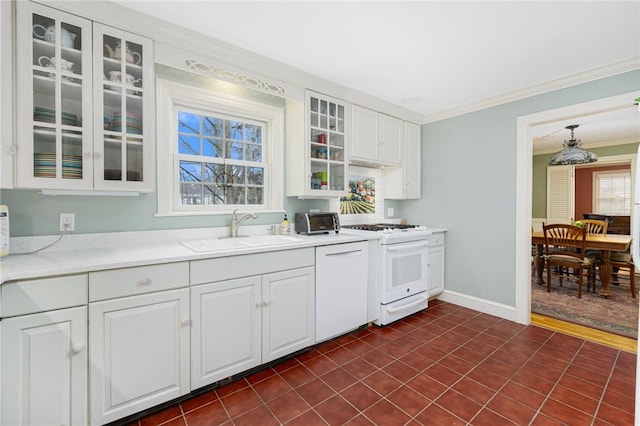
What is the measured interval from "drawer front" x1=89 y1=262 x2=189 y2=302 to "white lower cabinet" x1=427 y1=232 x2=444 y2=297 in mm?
2671

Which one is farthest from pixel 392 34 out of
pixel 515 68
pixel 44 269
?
pixel 44 269

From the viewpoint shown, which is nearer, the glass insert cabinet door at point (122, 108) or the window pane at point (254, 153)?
the glass insert cabinet door at point (122, 108)

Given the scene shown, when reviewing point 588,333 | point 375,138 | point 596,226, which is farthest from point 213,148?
point 596,226

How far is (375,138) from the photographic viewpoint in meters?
3.27

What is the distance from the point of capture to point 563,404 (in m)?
1.72

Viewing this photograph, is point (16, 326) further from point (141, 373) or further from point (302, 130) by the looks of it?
point (302, 130)

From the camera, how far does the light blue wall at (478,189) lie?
2.97 metres

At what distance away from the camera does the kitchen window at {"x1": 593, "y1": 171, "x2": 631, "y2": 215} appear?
586 centimetres

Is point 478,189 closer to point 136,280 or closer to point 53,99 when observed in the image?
point 136,280

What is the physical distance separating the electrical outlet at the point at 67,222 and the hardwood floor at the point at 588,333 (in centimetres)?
406

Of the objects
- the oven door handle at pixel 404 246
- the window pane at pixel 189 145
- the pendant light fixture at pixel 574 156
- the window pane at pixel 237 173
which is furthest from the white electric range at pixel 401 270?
the pendant light fixture at pixel 574 156

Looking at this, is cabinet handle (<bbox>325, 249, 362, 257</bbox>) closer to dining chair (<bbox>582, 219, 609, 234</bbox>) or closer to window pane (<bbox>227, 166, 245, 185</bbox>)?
window pane (<bbox>227, 166, 245, 185</bbox>)

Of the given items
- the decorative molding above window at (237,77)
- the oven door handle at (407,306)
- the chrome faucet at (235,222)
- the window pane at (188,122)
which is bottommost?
the oven door handle at (407,306)

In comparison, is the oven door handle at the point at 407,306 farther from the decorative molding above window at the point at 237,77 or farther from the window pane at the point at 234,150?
the decorative molding above window at the point at 237,77
